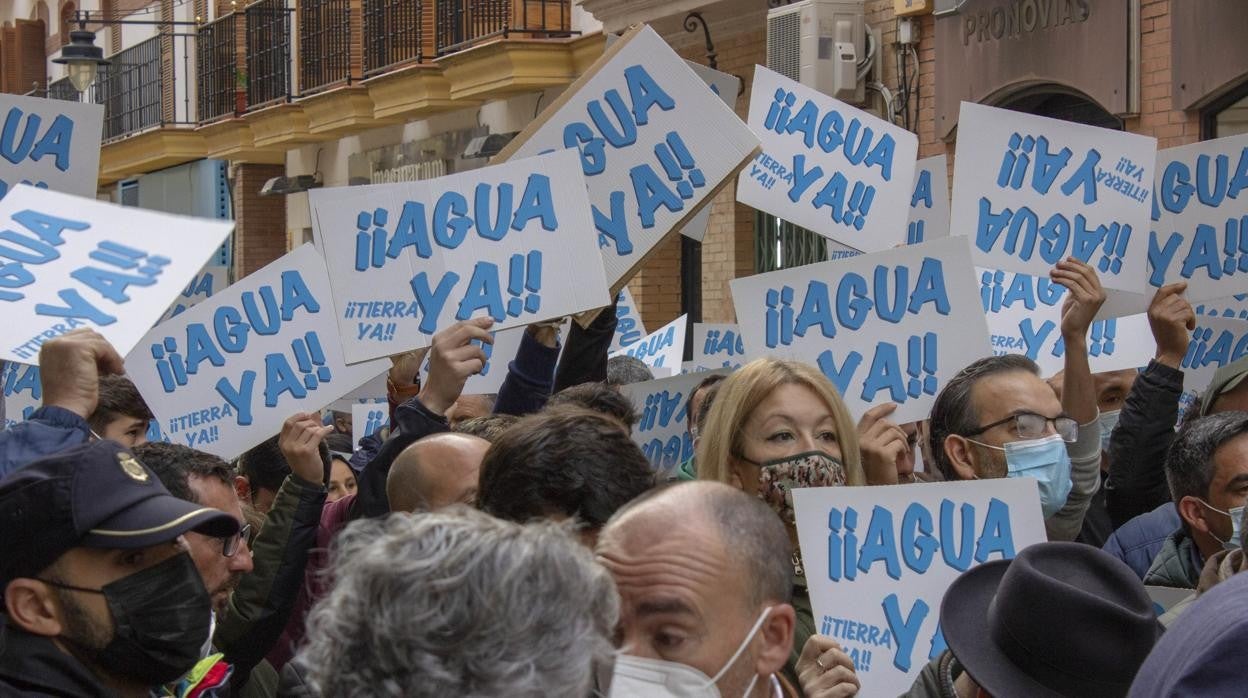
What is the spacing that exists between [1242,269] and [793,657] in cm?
321

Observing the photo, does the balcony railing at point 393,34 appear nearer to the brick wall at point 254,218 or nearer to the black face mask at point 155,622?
the brick wall at point 254,218

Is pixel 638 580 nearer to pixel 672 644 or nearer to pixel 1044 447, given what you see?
pixel 672 644

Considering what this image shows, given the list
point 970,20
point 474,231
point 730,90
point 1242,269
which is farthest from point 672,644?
point 970,20

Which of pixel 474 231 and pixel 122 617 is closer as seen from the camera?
pixel 122 617

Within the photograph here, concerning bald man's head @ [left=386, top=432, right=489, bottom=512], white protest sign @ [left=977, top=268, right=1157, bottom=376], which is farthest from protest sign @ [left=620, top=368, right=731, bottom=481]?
bald man's head @ [left=386, top=432, right=489, bottom=512]

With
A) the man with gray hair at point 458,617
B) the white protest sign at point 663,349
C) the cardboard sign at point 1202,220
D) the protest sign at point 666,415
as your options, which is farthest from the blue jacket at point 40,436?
the white protest sign at point 663,349

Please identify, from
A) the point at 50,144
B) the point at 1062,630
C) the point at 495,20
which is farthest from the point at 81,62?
the point at 1062,630

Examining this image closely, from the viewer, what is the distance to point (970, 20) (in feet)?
40.4

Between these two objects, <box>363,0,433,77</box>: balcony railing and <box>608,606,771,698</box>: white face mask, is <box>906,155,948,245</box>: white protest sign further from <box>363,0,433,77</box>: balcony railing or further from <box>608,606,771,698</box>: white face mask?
<box>363,0,433,77</box>: balcony railing

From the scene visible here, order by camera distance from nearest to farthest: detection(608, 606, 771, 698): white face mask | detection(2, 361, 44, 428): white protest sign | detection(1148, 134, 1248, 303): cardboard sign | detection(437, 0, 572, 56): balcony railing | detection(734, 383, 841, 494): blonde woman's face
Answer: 1. detection(608, 606, 771, 698): white face mask
2. detection(734, 383, 841, 494): blonde woman's face
3. detection(1148, 134, 1248, 303): cardboard sign
4. detection(2, 361, 44, 428): white protest sign
5. detection(437, 0, 572, 56): balcony railing

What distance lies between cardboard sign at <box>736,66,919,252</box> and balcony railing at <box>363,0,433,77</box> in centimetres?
1457

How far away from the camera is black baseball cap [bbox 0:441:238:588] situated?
9.78 ft

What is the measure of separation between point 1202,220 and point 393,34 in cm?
1682

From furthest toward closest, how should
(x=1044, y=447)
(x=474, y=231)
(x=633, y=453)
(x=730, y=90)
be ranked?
(x=730, y=90)
(x=474, y=231)
(x=1044, y=447)
(x=633, y=453)
